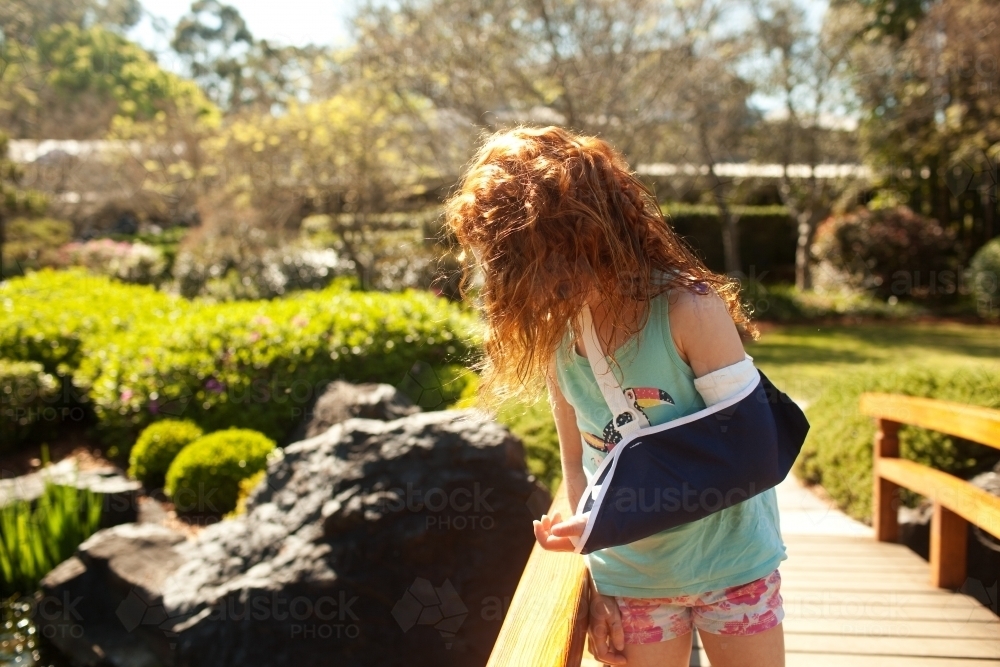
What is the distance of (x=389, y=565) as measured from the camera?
3258mm

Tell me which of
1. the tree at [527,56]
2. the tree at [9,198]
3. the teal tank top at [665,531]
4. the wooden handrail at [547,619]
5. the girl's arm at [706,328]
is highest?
the tree at [527,56]

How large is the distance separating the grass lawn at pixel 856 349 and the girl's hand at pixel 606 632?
636 centimetres

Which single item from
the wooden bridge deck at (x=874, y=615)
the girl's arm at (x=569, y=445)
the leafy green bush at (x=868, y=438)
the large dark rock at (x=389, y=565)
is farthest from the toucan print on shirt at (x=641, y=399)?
the leafy green bush at (x=868, y=438)

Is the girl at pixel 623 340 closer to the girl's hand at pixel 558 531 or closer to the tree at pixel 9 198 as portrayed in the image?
the girl's hand at pixel 558 531

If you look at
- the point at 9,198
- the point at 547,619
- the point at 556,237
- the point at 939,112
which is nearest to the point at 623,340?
the point at 556,237

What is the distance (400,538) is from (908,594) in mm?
1979

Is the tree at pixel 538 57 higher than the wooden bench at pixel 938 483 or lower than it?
higher

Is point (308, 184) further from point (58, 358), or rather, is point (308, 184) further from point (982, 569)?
point (982, 569)

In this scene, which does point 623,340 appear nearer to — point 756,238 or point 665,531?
point 665,531

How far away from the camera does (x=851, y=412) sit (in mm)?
5039

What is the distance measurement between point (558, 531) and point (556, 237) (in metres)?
0.54

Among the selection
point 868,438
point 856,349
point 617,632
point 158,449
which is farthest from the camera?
point 856,349

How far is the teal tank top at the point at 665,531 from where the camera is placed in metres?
1.54

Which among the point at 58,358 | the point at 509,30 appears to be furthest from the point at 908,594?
the point at 509,30
